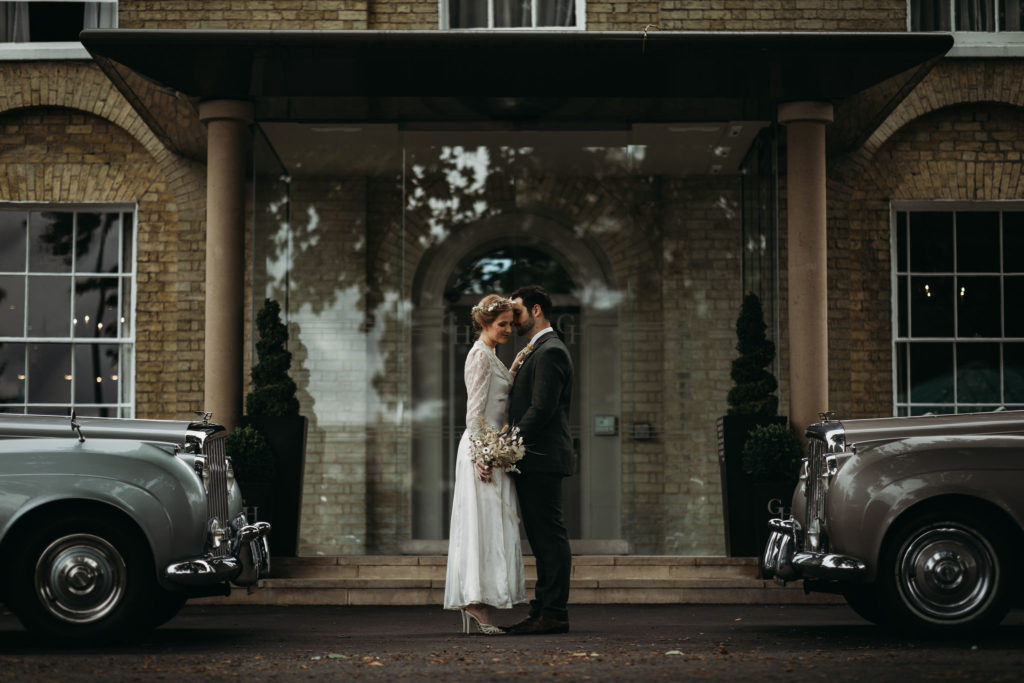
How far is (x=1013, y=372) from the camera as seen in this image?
12.8 meters

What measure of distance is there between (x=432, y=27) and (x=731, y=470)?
16.9 ft

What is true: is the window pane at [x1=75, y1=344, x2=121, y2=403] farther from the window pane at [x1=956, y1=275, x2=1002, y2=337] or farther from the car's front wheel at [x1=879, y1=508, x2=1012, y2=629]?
the car's front wheel at [x1=879, y1=508, x2=1012, y2=629]

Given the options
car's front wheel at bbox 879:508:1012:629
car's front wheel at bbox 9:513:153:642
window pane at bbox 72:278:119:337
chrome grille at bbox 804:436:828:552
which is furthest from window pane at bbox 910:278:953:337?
car's front wheel at bbox 9:513:153:642

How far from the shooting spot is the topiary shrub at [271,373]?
10898 mm

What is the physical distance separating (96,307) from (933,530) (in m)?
8.78

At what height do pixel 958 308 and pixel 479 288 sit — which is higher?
pixel 479 288

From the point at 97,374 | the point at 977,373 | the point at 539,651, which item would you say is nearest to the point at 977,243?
the point at 977,373

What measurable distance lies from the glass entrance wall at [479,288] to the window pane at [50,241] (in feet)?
7.68

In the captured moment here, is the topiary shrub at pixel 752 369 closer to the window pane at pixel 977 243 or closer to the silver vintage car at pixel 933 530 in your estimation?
the window pane at pixel 977 243

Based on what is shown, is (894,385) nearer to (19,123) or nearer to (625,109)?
(625,109)

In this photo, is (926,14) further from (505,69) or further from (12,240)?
(12,240)

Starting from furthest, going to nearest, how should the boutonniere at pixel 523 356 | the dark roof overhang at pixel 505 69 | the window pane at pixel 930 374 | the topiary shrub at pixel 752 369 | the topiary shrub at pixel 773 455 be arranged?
the window pane at pixel 930 374, the topiary shrub at pixel 752 369, the topiary shrub at pixel 773 455, the dark roof overhang at pixel 505 69, the boutonniere at pixel 523 356

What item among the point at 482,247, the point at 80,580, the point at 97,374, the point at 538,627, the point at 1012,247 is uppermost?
the point at 1012,247

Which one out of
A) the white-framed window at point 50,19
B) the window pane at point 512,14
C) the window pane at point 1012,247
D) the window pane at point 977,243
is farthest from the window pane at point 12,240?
the window pane at point 1012,247
